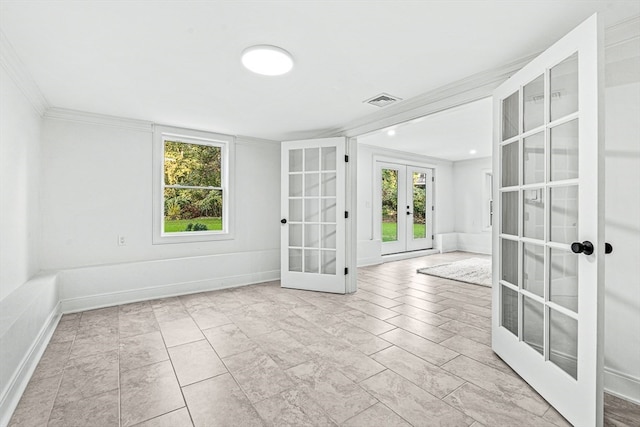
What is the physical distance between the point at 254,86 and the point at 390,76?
1220mm

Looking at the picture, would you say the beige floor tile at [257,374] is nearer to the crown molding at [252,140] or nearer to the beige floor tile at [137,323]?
the beige floor tile at [137,323]

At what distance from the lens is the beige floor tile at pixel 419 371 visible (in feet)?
6.23

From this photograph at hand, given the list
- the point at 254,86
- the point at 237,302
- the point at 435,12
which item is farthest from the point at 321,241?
the point at 435,12

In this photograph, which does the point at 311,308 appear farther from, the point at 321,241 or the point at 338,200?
the point at 338,200

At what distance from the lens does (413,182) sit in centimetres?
738

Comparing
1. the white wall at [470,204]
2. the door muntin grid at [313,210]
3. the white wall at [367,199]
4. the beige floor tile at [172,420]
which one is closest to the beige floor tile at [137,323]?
the beige floor tile at [172,420]

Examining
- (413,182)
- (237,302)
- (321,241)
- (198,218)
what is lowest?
(237,302)

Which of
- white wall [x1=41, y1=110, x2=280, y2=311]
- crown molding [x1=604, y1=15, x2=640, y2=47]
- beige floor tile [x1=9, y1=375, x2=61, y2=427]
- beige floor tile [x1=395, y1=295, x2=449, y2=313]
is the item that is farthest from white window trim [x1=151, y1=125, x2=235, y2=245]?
crown molding [x1=604, y1=15, x2=640, y2=47]

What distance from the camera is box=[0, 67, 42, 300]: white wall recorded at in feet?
7.15

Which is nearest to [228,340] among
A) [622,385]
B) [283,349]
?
[283,349]

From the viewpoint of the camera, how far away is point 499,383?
1.94 m

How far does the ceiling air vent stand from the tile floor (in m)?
2.28

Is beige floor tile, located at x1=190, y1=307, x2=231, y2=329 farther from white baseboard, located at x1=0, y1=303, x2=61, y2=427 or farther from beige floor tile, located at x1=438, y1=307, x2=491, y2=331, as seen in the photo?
beige floor tile, located at x1=438, y1=307, x2=491, y2=331

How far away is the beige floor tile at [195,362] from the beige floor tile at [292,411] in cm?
53
